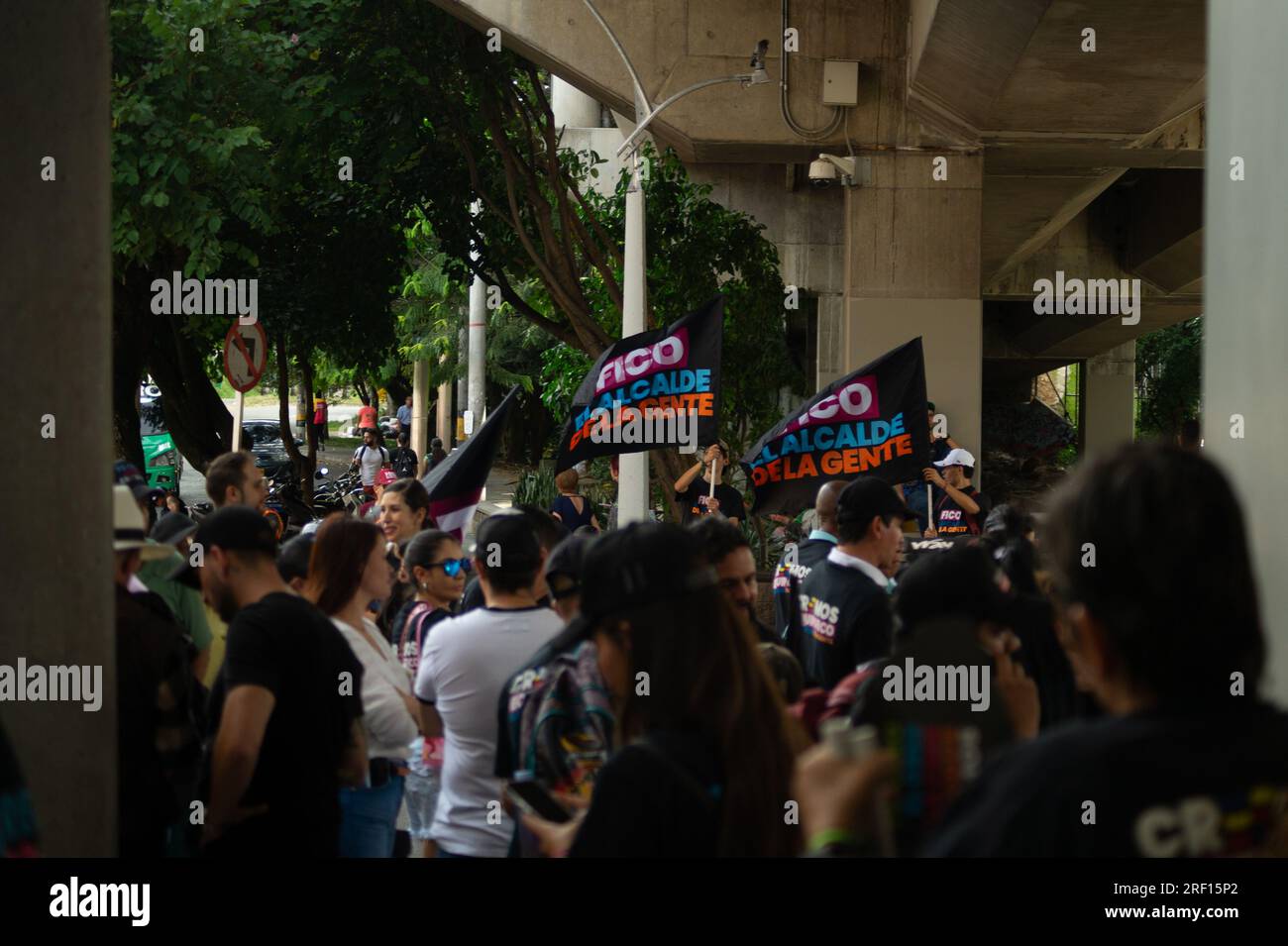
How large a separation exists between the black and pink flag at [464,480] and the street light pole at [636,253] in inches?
147

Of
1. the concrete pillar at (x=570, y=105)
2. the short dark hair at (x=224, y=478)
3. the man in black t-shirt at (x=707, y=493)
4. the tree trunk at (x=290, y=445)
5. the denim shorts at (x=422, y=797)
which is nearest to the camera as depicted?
the denim shorts at (x=422, y=797)

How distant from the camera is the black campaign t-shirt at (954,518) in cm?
1234

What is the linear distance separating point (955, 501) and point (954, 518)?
5.3 inches

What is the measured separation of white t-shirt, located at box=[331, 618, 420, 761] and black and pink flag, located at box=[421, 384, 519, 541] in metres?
3.26

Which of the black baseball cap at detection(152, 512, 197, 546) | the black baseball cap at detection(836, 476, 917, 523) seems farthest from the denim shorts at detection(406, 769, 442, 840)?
the black baseball cap at detection(836, 476, 917, 523)

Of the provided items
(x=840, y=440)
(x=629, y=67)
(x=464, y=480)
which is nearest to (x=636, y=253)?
(x=629, y=67)

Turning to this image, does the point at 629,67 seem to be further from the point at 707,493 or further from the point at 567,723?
the point at 567,723

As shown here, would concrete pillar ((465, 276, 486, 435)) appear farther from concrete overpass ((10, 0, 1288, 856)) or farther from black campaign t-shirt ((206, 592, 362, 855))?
black campaign t-shirt ((206, 592, 362, 855))

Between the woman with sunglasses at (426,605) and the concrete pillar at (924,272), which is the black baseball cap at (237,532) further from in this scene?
the concrete pillar at (924,272)

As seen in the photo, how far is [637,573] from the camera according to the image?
3053 mm

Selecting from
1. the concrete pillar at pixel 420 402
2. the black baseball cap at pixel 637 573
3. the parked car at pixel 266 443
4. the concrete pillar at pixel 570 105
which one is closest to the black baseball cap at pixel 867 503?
the black baseball cap at pixel 637 573

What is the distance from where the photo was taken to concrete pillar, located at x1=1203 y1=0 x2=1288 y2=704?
5.43 metres
